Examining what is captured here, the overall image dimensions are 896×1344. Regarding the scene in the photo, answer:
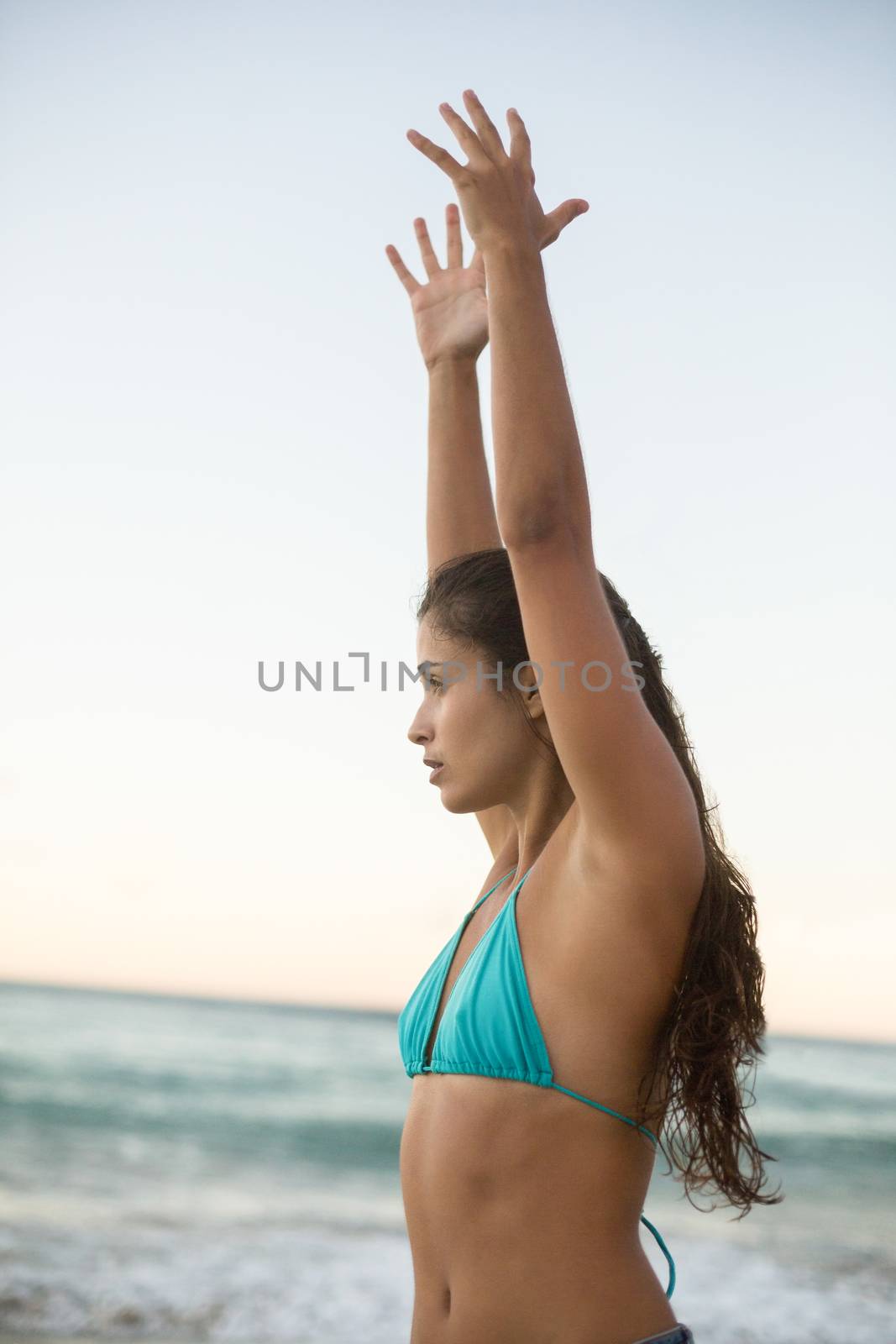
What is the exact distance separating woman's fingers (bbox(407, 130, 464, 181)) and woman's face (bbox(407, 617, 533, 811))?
0.51 meters

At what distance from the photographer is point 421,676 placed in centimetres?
148

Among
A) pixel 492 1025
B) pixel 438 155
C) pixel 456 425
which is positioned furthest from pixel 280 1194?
pixel 438 155

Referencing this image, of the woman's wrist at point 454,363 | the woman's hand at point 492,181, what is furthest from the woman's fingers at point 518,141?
the woman's wrist at point 454,363

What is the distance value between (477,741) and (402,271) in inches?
35.1

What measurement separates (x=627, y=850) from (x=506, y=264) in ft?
1.83

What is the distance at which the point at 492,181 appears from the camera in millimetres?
1224

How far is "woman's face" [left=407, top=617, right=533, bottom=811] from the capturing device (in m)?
1.40

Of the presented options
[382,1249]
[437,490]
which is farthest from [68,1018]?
[437,490]

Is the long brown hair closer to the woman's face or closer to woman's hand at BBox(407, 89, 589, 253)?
the woman's face

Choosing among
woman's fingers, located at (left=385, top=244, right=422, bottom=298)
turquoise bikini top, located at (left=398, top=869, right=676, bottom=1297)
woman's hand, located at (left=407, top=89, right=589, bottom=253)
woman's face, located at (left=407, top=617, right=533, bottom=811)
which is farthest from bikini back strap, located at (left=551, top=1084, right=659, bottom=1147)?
woman's fingers, located at (left=385, top=244, right=422, bottom=298)

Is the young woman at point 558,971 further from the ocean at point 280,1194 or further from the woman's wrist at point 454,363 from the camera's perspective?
the woman's wrist at point 454,363

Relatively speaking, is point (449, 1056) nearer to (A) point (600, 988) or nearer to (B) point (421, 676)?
(A) point (600, 988)

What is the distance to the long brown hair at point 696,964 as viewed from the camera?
1.25 m

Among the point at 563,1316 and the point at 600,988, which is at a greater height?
the point at 600,988
